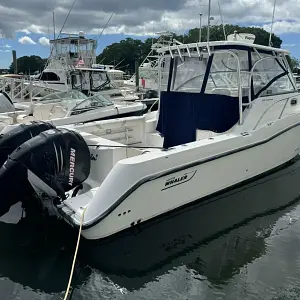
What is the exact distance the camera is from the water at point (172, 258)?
10.8 ft

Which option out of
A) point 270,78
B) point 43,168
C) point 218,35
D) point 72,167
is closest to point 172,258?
point 72,167

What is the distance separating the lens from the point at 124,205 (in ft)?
12.8

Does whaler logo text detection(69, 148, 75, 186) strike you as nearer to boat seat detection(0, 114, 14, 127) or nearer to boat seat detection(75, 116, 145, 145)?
boat seat detection(75, 116, 145, 145)

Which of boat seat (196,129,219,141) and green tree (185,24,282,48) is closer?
boat seat (196,129,219,141)

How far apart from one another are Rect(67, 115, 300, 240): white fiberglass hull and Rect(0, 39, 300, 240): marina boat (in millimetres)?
13

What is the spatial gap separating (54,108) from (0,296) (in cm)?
657

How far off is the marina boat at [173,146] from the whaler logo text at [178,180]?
13 millimetres

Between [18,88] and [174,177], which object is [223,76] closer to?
[174,177]

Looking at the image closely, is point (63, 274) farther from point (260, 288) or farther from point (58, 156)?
point (260, 288)

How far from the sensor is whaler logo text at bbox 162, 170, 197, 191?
4.28m

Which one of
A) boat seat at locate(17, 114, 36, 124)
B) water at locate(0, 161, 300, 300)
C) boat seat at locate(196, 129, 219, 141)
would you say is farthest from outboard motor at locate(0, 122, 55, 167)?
boat seat at locate(17, 114, 36, 124)

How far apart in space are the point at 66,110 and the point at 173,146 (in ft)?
13.6

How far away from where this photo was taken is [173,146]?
580 centimetres

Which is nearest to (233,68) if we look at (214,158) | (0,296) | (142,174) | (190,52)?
(190,52)
